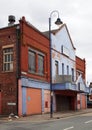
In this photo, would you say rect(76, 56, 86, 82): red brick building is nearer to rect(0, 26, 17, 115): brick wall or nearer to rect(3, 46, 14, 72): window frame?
rect(3, 46, 14, 72): window frame

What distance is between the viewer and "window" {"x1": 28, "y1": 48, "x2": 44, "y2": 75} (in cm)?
3241

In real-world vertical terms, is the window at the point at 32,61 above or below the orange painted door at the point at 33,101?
above

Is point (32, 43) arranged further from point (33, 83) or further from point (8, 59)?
point (33, 83)

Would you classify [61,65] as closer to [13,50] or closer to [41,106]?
[41,106]

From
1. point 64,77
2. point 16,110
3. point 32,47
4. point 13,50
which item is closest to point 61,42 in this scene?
point 64,77

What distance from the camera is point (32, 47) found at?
107ft

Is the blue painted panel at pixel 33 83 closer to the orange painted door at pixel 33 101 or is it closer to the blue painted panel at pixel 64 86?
the orange painted door at pixel 33 101

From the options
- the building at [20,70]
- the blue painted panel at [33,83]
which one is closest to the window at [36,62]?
the building at [20,70]

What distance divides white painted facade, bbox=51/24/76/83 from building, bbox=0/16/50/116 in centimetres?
448

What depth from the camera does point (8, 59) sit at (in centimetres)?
3095

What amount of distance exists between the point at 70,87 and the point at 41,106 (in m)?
4.31

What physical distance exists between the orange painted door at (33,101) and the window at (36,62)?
2115mm

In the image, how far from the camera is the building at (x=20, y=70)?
1161 inches

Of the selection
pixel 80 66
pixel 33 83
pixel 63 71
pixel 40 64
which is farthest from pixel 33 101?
pixel 80 66
